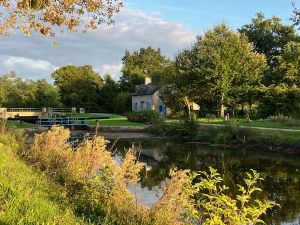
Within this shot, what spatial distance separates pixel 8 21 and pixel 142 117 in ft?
125

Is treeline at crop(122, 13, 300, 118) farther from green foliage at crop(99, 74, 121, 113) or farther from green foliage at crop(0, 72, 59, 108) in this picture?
green foliage at crop(0, 72, 59, 108)

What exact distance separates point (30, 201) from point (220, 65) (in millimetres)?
40328

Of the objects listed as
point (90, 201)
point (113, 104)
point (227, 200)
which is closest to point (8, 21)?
point (90, 201)

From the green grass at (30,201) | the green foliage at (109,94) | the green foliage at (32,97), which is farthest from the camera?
the green foliage at (32,97)

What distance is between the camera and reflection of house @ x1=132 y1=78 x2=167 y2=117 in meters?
59.1

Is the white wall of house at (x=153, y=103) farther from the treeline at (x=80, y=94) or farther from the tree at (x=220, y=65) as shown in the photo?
the tree at (x=220, y=65)

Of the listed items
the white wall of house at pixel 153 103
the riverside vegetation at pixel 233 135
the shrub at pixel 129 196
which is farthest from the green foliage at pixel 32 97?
the shrub at pixel 129 196

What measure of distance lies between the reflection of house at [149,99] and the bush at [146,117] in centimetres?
855

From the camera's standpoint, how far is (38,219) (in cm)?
571

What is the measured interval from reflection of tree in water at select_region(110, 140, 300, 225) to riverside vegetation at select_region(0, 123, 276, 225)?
3.91 metres

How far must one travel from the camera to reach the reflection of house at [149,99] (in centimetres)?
5912

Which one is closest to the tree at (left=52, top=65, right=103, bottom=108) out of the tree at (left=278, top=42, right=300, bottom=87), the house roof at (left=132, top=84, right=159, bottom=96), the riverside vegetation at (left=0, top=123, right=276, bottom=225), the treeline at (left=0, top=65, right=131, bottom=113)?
the treeline at (left=0, top=65, right=131, bottom=113)

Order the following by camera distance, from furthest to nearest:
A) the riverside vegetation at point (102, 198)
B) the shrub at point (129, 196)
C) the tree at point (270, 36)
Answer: the tree at point (270, 36)
the shrub at point (129, 196)
the riverside vegetation at point (102, 198)

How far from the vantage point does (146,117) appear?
1849 inches
